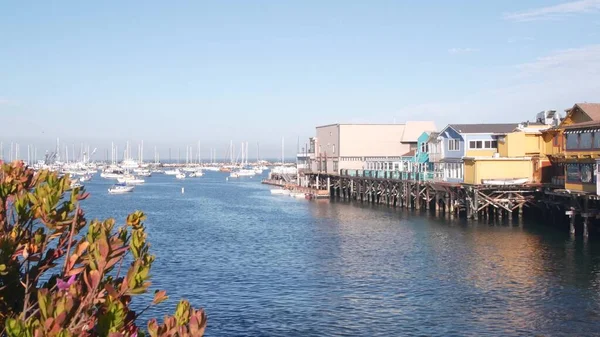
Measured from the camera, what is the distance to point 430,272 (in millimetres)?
35125

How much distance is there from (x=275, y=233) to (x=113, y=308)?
153 feet

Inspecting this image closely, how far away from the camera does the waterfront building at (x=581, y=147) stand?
45000 millimetres

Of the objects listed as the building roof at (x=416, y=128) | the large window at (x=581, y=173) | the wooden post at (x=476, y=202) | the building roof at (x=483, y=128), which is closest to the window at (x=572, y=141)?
the large window at (x=581, y=173)

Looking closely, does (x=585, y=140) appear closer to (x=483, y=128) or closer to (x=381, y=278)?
(x=483, y=128)

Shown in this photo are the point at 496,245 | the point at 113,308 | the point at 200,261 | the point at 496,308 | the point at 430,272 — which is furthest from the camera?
the point at 496,245

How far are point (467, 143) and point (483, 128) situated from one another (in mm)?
2247

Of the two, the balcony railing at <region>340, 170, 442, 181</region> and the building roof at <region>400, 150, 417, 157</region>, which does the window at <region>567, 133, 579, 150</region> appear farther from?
the building roof at <region>400, 150, 417, 157</region>

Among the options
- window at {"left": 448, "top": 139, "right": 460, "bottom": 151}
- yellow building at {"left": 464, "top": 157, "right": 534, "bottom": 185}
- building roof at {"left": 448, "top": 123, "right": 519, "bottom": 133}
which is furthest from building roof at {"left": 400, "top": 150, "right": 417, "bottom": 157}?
yellow building at {"left": 464, "top": 157, "right": 534, "bottom": 185}

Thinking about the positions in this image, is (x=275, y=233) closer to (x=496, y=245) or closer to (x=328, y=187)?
(x=496, y=245)

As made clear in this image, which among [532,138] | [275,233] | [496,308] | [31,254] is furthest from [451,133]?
[31,254]

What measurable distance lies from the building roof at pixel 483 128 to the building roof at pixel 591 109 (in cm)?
1061

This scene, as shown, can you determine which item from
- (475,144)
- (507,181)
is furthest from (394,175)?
(507,181)

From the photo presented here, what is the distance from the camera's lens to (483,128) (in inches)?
2489

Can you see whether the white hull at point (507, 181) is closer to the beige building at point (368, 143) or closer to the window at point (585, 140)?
the window at point (585, 140)
